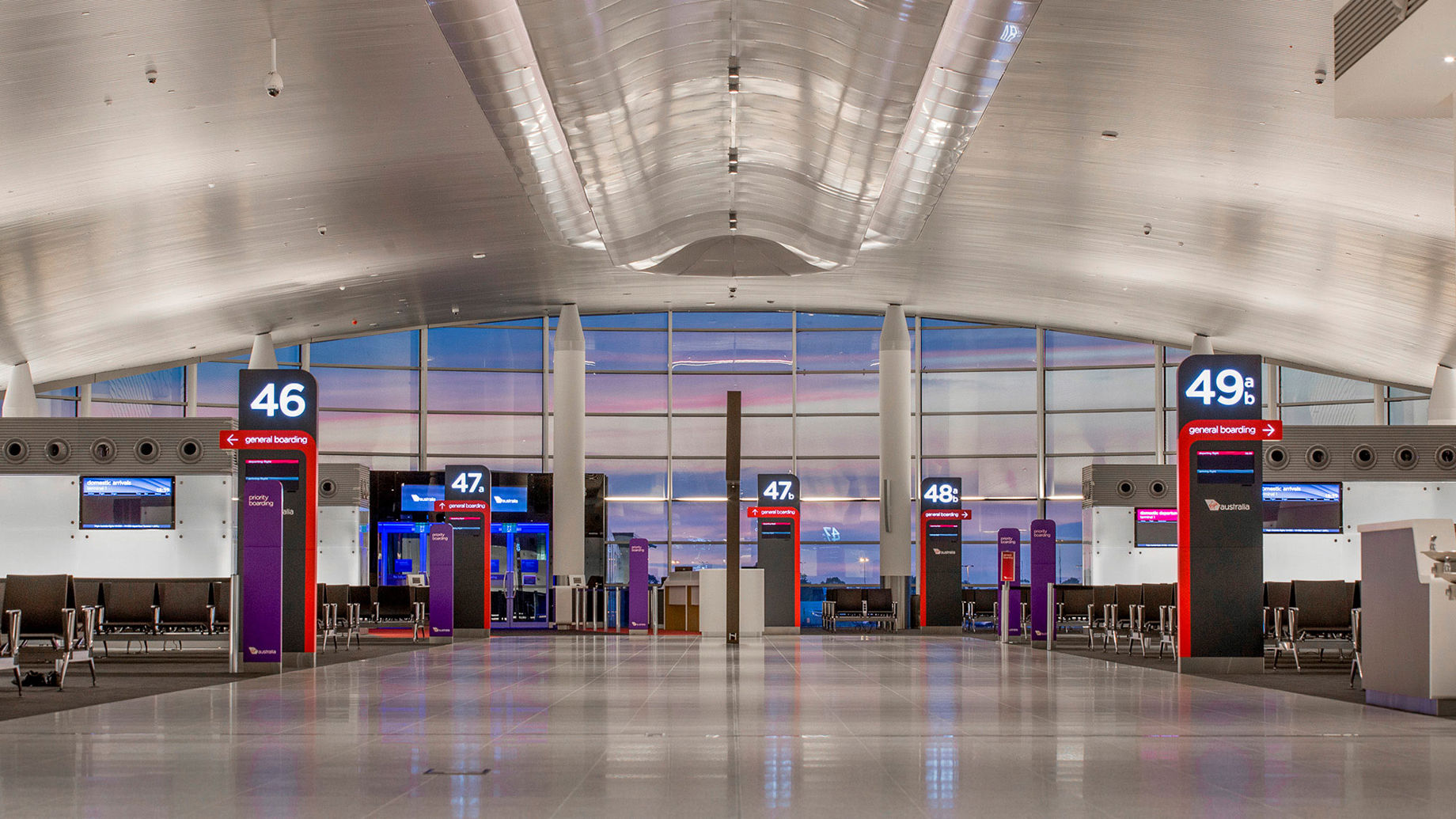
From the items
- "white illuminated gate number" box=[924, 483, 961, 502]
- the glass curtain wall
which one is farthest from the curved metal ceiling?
the glass curtain wall

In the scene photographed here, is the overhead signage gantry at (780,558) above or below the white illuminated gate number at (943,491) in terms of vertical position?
below

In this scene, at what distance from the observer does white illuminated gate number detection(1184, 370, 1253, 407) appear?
12.7 metres

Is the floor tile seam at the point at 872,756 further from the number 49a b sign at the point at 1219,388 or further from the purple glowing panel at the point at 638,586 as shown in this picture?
the purple glowing panel at the point at 638,586

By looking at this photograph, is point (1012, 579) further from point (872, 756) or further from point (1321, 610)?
point (872, 756)

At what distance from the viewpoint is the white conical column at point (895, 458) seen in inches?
1133

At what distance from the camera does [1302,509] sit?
21.8 metres

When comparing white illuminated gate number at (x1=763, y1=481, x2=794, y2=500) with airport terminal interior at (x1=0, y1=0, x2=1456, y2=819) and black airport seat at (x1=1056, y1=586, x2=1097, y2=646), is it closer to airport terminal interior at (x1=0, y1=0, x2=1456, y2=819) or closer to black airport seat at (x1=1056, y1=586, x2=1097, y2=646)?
airport terminal interior at (x1=0, y1=0, x2=1456, y2=819)

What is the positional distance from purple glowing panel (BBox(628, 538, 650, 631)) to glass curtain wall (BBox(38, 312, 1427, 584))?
15.7ft

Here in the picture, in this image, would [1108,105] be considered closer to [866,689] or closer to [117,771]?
[866,689]

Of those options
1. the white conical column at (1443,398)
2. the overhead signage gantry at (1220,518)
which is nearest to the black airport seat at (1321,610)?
the overhead signage gantry at (1220,518)

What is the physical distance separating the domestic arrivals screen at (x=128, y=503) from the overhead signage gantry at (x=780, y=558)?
33.4 feet

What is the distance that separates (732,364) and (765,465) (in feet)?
8.29

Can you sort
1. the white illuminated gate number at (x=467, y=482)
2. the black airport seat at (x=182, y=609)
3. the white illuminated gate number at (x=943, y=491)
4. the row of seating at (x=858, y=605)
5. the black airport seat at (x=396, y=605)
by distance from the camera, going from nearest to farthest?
the black airport seat at (x=182, y=609)
the black airport seat at (x=396, y=605)
the white illuminated gate number at (x=467, y=482)
the white illuminated gate number at (x=943, y=491)
the row of seating at (x=858, y=605)

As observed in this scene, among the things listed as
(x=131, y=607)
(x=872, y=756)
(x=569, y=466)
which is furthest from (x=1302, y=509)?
(x=872, y=756)
